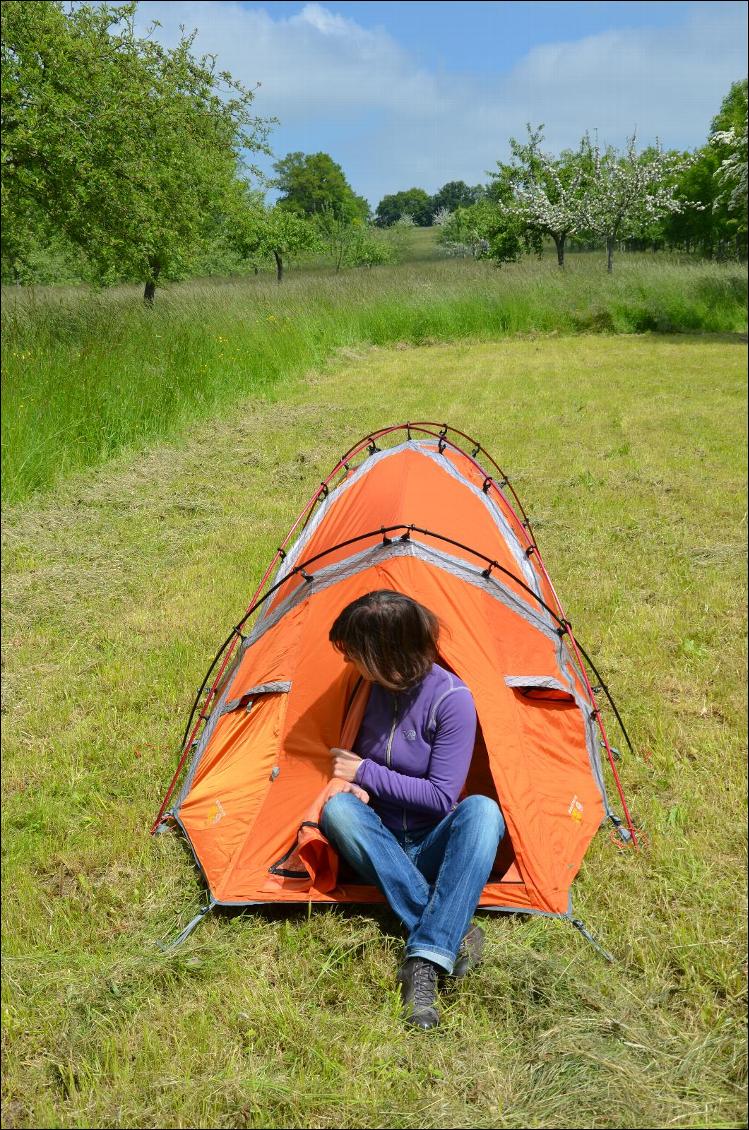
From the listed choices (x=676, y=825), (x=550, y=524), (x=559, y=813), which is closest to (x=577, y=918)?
(x=559, y=813)

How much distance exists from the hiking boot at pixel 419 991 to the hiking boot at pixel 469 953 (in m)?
0.10

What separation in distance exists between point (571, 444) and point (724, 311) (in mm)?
10639

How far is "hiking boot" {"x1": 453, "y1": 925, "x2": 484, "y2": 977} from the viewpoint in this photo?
2.66 m

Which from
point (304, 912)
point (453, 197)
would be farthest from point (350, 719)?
point (453, 197)

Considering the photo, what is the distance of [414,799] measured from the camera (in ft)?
9.37

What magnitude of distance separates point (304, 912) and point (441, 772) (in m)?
0.75

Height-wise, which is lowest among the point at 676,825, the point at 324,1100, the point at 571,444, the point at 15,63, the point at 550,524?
the point at 324,1100

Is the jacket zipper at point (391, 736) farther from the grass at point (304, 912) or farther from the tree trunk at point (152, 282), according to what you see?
the tree trunk at point (152, 282)

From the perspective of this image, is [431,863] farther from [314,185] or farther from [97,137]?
[314,185]

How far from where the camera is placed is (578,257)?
2408 centimetres

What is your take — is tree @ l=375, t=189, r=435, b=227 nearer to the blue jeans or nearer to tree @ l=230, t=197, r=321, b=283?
tree @ l=230, t=197, r=321, b=283

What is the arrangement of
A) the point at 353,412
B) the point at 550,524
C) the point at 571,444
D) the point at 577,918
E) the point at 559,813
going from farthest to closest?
the point at 353,412, the point at 571,444, the point at 550,524, the point at 559,813, the point at 577,918

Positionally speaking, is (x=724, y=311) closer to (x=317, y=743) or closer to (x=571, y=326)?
(x=571, y=326)

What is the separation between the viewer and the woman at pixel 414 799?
2.68 m
